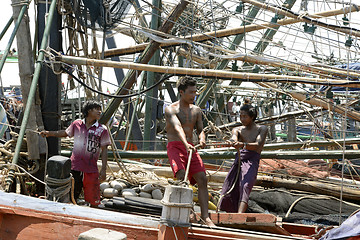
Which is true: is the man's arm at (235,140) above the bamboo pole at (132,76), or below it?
below

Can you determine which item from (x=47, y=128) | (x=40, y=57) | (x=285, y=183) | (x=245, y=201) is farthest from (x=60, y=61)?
(x=285, y=183)

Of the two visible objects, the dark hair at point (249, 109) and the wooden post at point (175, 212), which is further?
the dark hair at point (249, 109)

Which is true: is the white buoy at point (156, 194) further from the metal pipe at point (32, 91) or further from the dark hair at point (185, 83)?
the dark hair at point (185, 83)

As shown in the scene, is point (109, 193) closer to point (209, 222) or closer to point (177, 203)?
point (209, 222)

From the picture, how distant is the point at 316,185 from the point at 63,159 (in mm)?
4768

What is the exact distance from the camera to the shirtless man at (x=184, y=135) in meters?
4.94

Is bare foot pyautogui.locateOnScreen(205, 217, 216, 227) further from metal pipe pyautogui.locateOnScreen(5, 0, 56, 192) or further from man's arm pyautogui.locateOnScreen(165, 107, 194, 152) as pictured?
metal pipe pyautogui.locateOnScreen(5, 0, 56, 192)

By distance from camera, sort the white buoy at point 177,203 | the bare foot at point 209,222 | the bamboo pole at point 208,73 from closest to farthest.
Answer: the white buoy at point 177,203 → the bare foot at point 209,222 → the bamboo pole at point 208,73

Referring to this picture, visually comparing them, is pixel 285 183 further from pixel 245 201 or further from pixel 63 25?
pixel 63 25

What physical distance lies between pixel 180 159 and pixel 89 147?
1.19m

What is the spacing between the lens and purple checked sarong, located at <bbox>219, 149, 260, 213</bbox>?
576 centimetres

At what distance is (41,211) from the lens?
4.73 metres

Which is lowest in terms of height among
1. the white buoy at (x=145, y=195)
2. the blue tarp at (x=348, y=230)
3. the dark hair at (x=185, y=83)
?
the white buoy at (x=145, y=195)

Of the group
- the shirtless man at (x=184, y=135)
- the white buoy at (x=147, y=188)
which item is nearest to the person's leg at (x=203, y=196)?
the shirtless man at (x=184, y=135)
